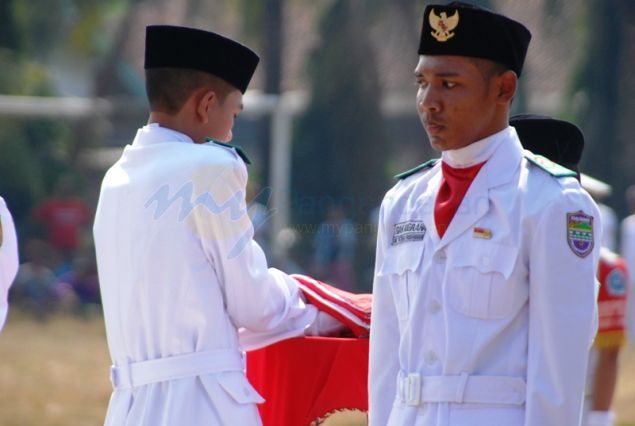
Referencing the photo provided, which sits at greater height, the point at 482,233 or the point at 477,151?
the point at 477,151

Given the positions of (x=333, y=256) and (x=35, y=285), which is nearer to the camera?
(x=35, y=285)

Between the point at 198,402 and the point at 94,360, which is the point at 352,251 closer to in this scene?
the point at 94,360

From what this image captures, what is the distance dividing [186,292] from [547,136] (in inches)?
48.7

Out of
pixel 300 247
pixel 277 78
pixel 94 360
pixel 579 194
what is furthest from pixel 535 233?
pixel 277 78

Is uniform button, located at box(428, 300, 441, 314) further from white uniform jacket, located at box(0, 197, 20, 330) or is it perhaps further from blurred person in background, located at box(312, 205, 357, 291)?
blurred person in background, located at box(312, 205, 357, 291)

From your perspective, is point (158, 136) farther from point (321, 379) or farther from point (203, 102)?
point (321, 379)

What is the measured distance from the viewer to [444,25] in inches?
124

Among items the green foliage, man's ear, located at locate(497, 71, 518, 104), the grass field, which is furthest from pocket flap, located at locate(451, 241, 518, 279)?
the green foliage

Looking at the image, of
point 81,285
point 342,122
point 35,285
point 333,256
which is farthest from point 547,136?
point 342,122

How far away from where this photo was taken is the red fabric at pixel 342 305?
12.3 ft

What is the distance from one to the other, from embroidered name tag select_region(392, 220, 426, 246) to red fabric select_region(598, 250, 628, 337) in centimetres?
234

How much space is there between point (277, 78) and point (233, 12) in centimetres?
319

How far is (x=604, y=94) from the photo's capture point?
25312mm

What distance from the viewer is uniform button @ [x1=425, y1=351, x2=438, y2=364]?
2998 mm
